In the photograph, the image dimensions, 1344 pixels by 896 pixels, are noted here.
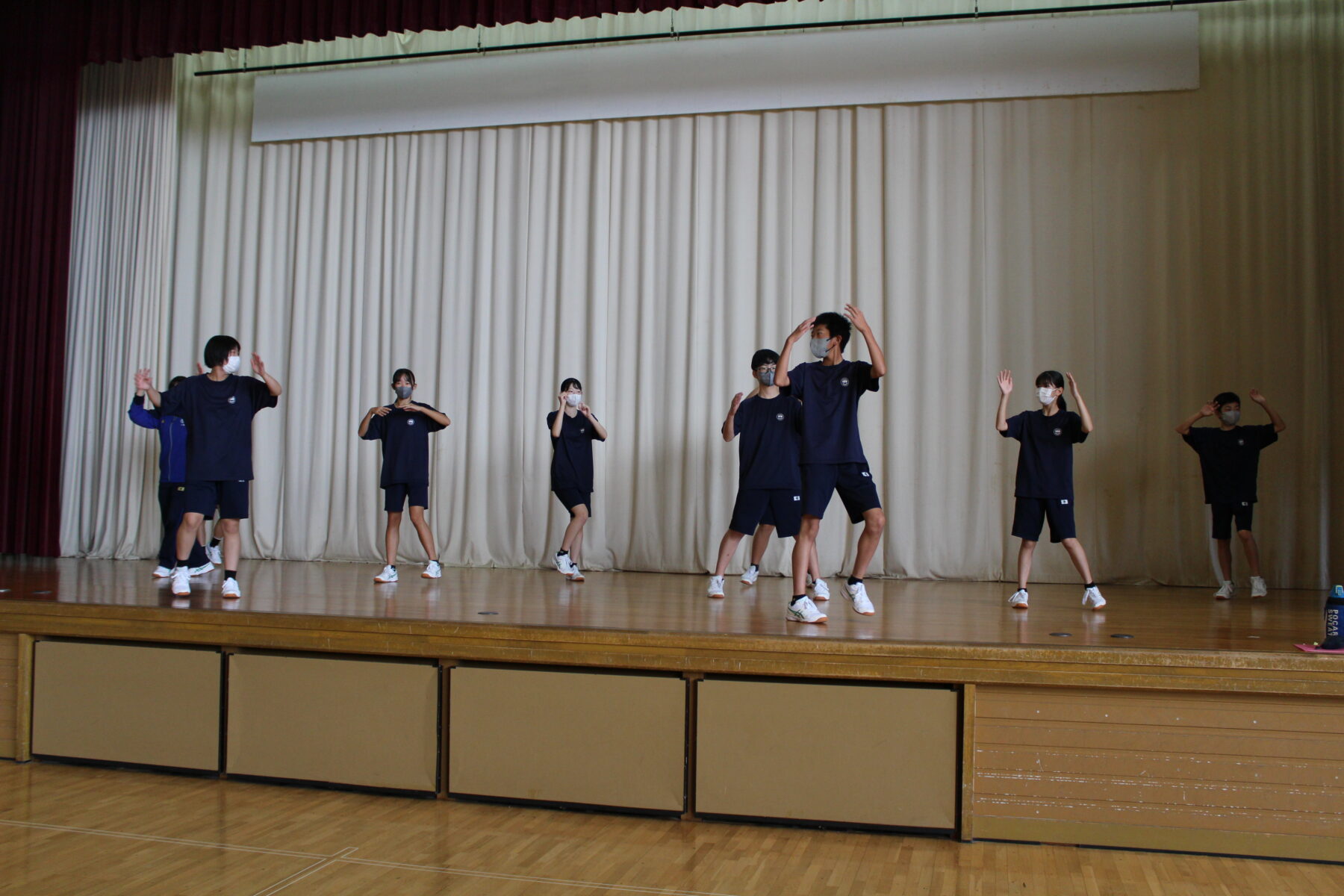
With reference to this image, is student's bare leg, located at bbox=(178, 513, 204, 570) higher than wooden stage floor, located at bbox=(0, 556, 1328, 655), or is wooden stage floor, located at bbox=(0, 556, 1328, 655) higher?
student's bare leg, located at bbox=(178, 513, 204, 570)

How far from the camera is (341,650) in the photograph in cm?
435

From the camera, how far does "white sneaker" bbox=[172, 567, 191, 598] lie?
218 inches

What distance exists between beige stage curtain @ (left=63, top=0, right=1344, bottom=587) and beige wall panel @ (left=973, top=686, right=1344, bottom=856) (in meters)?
4.76

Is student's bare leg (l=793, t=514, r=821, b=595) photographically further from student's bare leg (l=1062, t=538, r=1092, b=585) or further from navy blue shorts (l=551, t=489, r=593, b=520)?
navy blue shorts (l=551, t=489, r=593, b=520)

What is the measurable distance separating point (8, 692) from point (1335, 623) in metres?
5.66

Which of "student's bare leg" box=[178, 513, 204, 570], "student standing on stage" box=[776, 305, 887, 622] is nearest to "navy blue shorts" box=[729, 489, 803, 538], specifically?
"student standing on stage" box=[776, 305, 887, 622]

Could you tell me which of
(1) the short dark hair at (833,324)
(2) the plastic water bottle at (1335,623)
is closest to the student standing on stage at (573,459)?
(1) the short dark hair at (833,324)

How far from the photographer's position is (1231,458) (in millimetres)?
7234

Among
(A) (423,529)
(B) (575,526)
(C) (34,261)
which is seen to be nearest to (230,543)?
(A) (423,529)

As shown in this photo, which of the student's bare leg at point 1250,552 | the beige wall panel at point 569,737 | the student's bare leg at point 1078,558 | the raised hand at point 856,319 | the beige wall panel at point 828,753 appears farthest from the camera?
the student's bare leg at point 1250,552

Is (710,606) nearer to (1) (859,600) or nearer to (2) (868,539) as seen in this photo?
(1) (859,600)

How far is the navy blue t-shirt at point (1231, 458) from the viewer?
7160mm

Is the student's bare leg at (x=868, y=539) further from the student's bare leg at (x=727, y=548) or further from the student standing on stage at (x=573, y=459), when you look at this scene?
the student standing on stage at (x=573, y=459)

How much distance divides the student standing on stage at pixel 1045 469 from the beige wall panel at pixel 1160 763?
247cm
